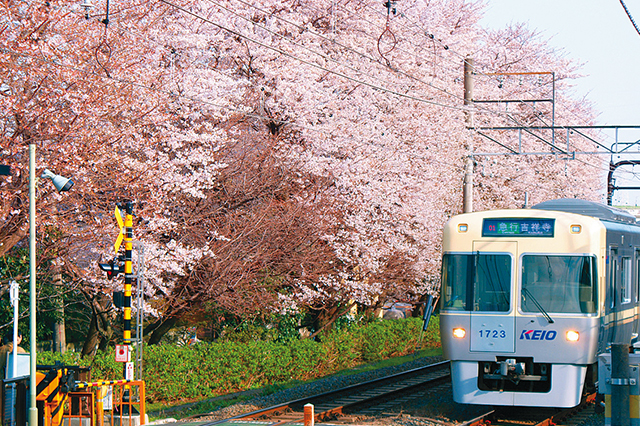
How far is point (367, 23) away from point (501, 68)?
14.7 meters

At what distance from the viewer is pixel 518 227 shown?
492 inches

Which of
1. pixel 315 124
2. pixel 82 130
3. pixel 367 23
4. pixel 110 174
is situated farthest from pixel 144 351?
pixel 367 23

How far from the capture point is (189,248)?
1745cm

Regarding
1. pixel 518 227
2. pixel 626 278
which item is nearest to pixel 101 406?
pixel 518 227

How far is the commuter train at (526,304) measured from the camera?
1200 centimetres

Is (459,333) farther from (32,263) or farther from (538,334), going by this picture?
(32,263)

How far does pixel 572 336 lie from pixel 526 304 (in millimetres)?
839

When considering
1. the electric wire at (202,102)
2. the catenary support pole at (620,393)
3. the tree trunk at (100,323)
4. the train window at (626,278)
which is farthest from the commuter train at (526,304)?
the tree trunk at (100,323)

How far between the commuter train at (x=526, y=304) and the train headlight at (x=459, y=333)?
0.05ft

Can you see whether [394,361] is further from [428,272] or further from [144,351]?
[144,351]

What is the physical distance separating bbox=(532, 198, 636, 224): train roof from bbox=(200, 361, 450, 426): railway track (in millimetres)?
5078

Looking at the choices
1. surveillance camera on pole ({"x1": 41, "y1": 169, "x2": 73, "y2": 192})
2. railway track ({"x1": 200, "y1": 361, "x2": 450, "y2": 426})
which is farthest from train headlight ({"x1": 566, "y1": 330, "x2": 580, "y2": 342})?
surveillance camera on pole ({"x1": 41, "y1": 169, "x2": 73, "y2": 192})

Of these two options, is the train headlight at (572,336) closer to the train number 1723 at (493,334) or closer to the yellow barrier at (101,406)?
the train number 1723 at (493,334)

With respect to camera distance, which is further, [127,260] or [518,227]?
[127,260]
